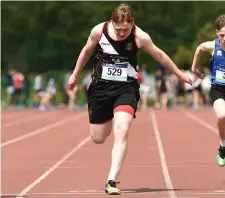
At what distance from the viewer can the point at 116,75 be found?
9.91 m

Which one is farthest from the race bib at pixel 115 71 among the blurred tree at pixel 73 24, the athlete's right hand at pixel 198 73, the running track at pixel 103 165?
the blurred tree at pixel 73 24

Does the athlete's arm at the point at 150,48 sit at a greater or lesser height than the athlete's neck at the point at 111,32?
lesser

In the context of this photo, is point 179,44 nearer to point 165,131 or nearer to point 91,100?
point 165,131

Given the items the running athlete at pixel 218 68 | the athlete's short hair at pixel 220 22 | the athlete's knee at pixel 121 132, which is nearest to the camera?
the athlete's knee at pixel 121 132

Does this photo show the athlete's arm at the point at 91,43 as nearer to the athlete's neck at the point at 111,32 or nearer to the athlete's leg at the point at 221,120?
the athlete's neck at the point at 111,32

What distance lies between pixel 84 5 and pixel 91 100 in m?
67.1

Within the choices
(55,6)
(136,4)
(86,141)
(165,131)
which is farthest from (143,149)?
(55,6)

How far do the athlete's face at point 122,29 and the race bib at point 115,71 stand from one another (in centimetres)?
33

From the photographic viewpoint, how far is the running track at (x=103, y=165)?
9.93m

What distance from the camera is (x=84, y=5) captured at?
76750mm

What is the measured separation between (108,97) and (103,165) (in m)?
3.29

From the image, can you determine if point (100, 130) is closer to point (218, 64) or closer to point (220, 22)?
point (218, 64)

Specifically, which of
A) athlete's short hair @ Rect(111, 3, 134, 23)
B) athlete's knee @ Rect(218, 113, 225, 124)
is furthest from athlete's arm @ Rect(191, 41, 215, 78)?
athlete's short hair @ Rect(111, 3, 134, 23)

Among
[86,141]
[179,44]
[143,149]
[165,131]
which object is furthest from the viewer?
[179,44]
